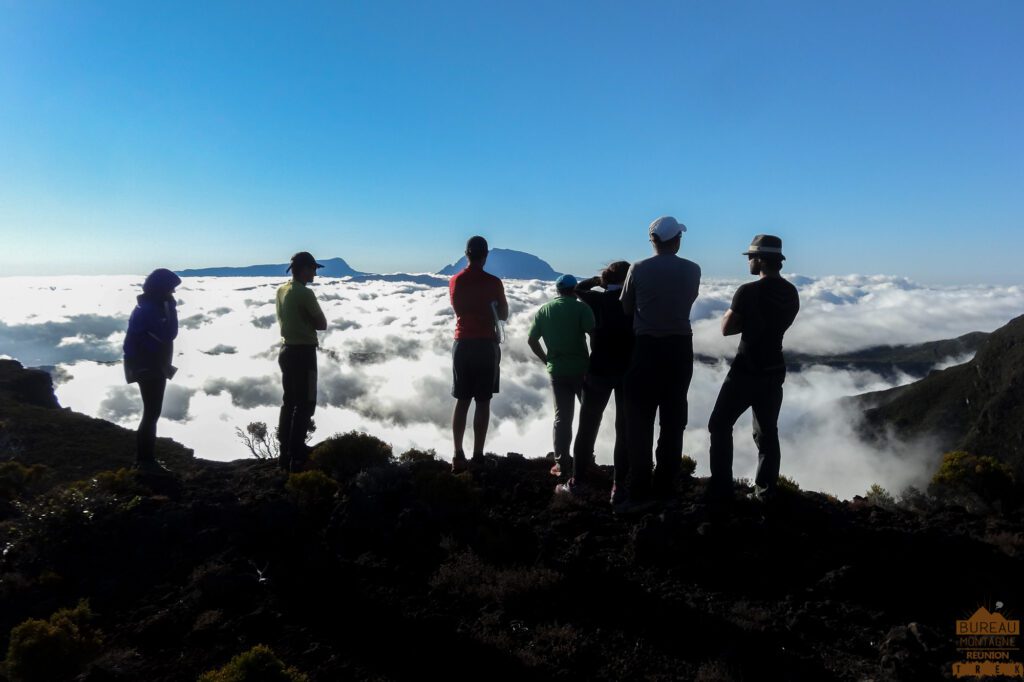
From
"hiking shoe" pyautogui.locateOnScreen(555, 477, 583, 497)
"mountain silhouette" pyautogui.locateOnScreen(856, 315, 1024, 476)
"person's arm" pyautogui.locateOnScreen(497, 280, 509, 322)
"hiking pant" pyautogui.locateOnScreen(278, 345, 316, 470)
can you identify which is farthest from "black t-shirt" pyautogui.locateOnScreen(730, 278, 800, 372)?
"mountain silhouette" pyautogui.locateOnScreen(856, 315, 1024, 476)

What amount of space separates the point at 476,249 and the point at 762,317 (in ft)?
9.19

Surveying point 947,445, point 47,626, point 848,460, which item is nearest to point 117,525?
point 47,626

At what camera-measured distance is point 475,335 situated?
21.8 ft

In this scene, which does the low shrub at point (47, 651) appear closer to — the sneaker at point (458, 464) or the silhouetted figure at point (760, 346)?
the sneaker at point (458, 464)

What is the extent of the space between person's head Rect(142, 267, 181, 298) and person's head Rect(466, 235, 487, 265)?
3797mm

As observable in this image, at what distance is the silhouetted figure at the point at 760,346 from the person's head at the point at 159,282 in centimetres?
640

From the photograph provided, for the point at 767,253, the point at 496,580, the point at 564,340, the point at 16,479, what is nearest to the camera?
the point at 496,580

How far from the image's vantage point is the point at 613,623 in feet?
13.5

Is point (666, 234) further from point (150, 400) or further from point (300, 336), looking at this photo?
point (150, 400)

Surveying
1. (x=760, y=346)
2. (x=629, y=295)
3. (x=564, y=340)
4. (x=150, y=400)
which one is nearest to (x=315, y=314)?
(x=150, y=400)

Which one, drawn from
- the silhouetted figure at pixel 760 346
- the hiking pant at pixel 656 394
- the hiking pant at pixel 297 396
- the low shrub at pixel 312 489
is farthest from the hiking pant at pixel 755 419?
the hiking pant at pixel 297 396

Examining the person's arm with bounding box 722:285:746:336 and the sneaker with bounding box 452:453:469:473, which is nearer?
the person's arm with bounding box 722:285:746:336

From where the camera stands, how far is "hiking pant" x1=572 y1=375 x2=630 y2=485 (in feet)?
20.0

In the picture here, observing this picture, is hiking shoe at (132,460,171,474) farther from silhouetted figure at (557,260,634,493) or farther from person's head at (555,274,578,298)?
person's head at (555,274,578,298)
